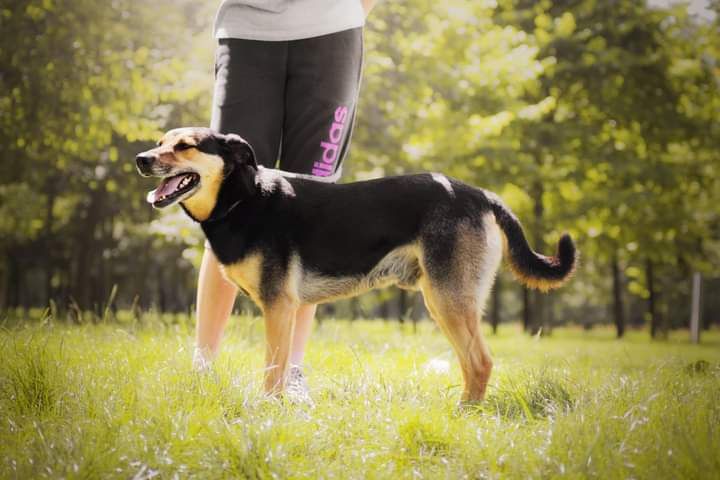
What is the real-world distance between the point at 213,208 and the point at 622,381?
2570 millimetres

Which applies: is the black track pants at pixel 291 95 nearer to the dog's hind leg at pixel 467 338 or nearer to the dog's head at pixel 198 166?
the dog's head at pixel 198 166

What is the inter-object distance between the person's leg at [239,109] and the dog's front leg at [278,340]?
19.8 inches

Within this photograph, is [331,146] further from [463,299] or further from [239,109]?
[463,299]

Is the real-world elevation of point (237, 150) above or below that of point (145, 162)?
above

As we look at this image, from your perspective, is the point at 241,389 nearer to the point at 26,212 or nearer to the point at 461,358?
the point at 461,358

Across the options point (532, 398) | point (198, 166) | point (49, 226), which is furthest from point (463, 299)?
point (49, 226)

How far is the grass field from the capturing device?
7.88 ft

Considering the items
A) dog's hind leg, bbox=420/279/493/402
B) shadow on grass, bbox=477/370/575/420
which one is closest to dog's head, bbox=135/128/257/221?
dog's hind leg, bbox=420/279/493/402

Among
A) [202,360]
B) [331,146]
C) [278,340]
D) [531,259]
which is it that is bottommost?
[202,360]

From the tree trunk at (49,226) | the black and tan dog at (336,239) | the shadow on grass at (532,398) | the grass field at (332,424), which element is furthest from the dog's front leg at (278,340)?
the tree trunk at (49,226)

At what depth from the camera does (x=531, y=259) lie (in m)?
3.71

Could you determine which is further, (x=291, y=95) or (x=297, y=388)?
(x=291, y=95)

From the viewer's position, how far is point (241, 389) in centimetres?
319

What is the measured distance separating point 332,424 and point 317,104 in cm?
194
